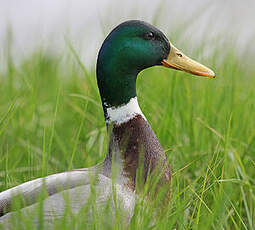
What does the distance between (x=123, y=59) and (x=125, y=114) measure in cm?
24

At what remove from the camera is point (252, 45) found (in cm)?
415

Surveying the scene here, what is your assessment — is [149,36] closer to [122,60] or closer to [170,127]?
[122,60]

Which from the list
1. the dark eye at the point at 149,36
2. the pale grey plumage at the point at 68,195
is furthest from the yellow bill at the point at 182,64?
the pale grey plumage at the point at 68,195

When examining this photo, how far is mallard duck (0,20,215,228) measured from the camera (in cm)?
231

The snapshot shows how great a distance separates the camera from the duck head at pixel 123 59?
2486 millimetres

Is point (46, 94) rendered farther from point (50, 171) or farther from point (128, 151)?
point (128, 151)

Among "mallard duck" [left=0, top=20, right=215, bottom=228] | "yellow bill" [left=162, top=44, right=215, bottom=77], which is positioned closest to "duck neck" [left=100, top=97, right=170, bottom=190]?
"mallard duck" [left=0, top=20, right=215, bottom=228]

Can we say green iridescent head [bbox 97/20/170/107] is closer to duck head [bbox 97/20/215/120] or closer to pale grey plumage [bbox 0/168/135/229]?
duck head [bbox 97/20/215/120]

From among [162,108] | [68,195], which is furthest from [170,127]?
[68,195]

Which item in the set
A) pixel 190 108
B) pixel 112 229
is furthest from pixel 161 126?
pixel 112 229

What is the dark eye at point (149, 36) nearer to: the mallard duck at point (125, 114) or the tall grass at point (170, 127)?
the mallard duck at point (125, 114)

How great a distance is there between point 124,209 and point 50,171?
89cm

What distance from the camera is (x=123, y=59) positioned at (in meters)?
2.50

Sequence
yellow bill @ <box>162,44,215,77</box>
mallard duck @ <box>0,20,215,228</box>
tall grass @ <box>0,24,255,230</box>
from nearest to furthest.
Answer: mallard duck @ <box>0,20,215,228</box>, yellow bill @ <box>162,44,215,77</box>, tall grass @ <box>0,24,255,230</box>
